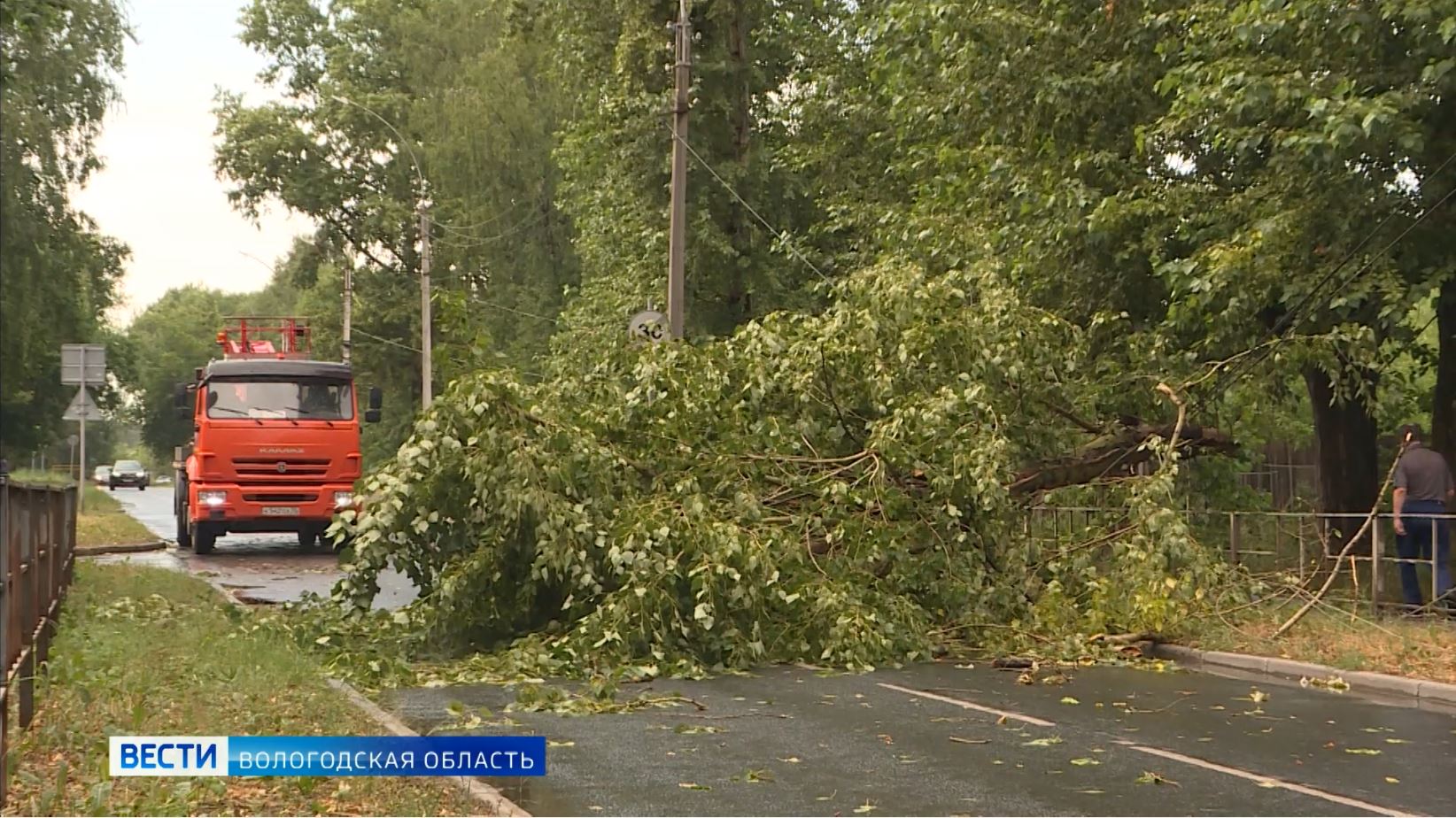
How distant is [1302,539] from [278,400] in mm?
16054

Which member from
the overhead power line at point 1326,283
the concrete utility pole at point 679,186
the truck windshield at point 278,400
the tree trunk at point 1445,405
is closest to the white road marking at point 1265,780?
the overhead power line at point 1326,283

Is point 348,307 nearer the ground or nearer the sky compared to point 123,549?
nearer the sky

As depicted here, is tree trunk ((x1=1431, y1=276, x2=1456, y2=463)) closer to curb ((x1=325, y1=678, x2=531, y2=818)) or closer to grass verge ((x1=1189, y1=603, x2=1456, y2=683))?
grass verge ((x1=1189, y1=603, x2=1456, y2=683))

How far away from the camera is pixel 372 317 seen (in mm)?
56094

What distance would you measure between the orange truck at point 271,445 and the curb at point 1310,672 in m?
14.9

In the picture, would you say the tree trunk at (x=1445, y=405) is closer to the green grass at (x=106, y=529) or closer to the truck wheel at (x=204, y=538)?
the green grass at (x=106, y=529)

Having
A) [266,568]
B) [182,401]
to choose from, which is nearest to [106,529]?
[182,401]

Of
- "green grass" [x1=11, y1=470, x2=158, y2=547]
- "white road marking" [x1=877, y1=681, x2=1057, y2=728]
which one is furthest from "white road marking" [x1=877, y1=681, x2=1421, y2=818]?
"green grass" [x1=11, y1=470, x2=158, y2=547]

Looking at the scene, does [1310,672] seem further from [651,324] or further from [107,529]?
[107,529]

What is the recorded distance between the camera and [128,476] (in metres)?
90.9

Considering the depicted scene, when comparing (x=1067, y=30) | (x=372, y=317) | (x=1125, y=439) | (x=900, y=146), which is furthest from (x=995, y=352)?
(x=372, y=317)

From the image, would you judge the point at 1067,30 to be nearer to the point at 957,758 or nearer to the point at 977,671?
the point at 977,671

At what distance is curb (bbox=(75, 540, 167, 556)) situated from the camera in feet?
84.3

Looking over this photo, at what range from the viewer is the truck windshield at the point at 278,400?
2547cm
